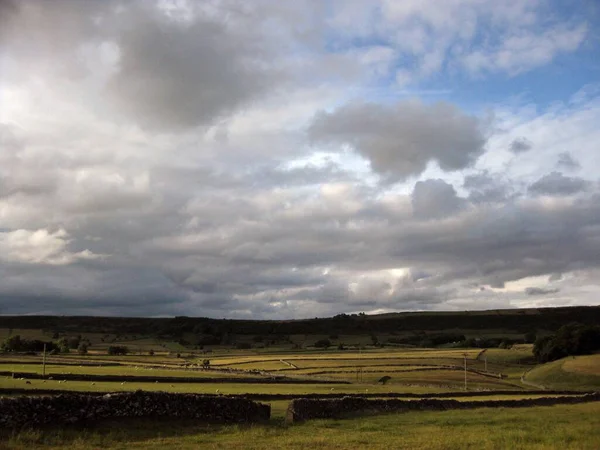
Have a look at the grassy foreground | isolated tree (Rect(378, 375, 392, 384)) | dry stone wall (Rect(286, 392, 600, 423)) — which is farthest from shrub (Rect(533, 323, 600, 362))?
the grassy foreground

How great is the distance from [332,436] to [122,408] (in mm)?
8665

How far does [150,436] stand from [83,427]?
2575mm

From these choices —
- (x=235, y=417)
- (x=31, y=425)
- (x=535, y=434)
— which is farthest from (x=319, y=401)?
(x=31, y=425)

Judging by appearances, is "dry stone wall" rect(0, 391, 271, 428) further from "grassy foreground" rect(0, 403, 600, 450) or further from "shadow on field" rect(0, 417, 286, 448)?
"grassy foreground" rect(0, 403, 600, 450)

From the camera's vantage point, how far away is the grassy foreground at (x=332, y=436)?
68.1 feet

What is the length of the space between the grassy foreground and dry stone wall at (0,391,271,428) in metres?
0.62

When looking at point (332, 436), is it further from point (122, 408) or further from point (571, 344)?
point (571, 344)

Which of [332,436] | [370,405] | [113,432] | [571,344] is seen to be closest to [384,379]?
[370,405]

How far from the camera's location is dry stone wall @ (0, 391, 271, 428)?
72.7 feet

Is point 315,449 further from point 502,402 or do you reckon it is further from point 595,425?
point 502,402

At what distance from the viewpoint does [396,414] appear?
3603cm

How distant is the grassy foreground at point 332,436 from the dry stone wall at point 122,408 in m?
0.62

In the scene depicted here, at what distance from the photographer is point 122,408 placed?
25078mm

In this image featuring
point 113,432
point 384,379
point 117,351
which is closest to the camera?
point 113,432
